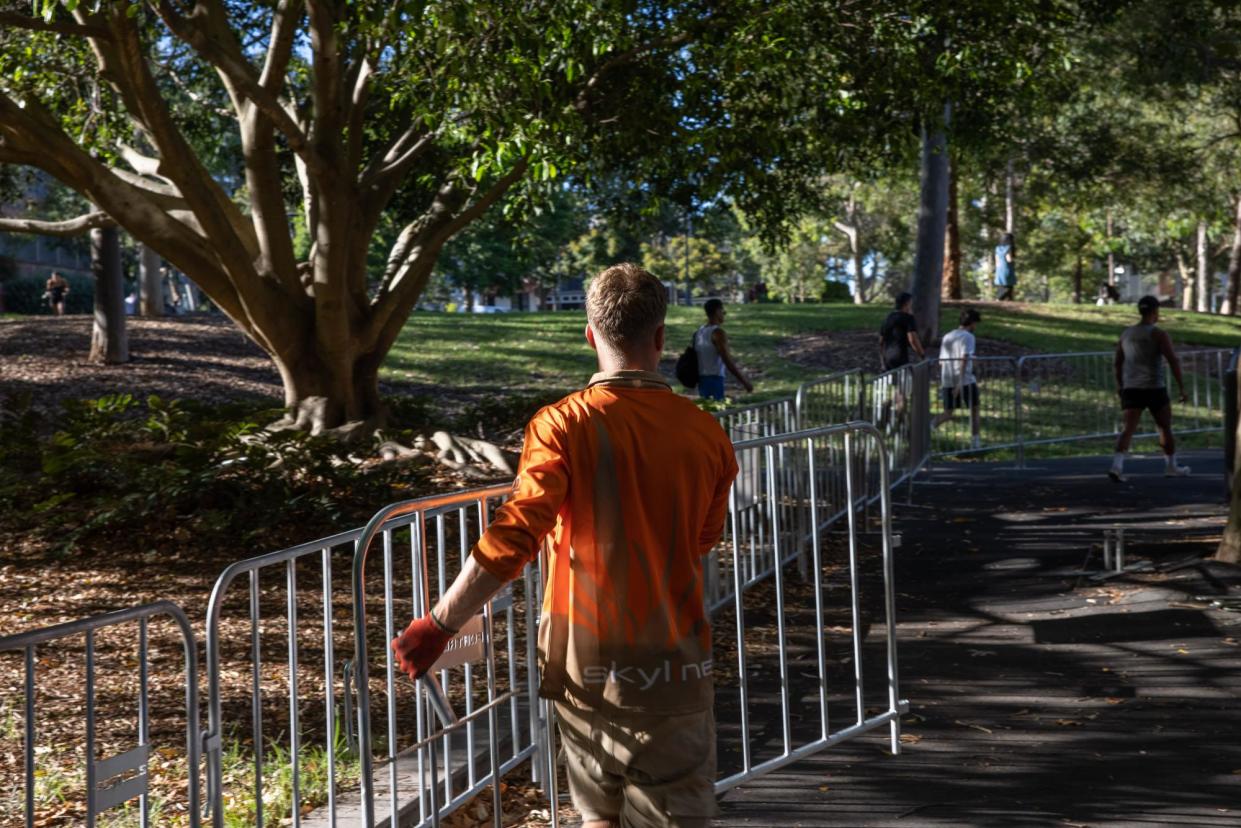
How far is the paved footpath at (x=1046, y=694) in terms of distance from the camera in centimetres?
559

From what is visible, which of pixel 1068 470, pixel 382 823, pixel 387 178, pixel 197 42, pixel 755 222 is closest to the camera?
pixel 382 823

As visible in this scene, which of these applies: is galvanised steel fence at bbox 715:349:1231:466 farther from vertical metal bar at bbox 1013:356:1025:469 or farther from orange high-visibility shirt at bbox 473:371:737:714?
orange high-visibility shirt at bbox 473:371:737:714

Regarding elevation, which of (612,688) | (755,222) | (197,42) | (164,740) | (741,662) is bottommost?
(164,740)

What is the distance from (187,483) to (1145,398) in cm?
966

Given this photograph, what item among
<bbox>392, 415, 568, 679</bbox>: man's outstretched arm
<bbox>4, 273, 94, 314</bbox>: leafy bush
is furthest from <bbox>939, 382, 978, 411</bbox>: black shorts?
<bbox>4, 273, 94, 314</bbox>: leafy bush

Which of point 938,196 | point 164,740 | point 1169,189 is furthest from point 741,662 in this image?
point 1169,189

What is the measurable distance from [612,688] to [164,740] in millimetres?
3620

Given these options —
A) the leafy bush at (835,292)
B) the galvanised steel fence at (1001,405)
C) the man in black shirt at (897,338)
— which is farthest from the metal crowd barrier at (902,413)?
the leafy bush at (835,292)

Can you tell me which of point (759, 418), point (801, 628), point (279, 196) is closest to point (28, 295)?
point (279, 196)

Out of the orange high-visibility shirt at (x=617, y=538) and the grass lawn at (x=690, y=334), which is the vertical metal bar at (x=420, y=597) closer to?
the orange high-visibility shirt at (x=617, y=538)

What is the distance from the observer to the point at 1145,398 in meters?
15.0

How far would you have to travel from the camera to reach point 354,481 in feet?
39.8

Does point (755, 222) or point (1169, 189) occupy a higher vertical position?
point (1169, 189)

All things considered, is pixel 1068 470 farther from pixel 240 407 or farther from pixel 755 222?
pixel 240 407
